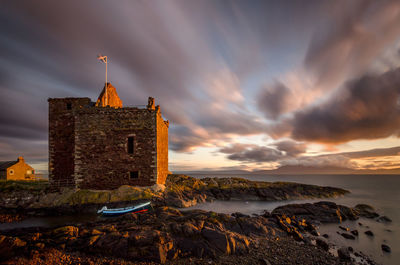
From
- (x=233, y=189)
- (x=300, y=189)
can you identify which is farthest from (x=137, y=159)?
(x=300, y=189)

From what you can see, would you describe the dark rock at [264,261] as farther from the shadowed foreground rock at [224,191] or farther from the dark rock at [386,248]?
the shadowed foreground rock at [224,191]

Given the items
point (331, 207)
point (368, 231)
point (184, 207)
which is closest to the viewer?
point (368, 231)

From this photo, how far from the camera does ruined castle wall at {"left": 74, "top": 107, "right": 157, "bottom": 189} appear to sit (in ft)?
75.8

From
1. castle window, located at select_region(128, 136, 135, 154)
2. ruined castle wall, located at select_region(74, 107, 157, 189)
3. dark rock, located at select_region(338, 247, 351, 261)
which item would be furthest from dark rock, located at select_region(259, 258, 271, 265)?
castle window, located at select_region(128, 136, 135, 154)

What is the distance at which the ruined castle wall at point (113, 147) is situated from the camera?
75.8ft

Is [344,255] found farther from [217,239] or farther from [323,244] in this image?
[217,239]

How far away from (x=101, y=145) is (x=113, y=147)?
151cm

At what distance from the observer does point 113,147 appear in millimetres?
23547

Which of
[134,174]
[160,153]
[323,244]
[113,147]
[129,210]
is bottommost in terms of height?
[323,244]

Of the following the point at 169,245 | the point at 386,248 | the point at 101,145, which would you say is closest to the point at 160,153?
the point at 101,145

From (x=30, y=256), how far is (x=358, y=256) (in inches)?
717

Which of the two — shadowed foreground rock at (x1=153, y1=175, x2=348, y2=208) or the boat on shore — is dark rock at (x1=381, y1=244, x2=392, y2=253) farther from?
the boat on shore

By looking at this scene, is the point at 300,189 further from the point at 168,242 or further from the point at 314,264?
the point at 168,242

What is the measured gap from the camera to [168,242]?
10.2 metres
